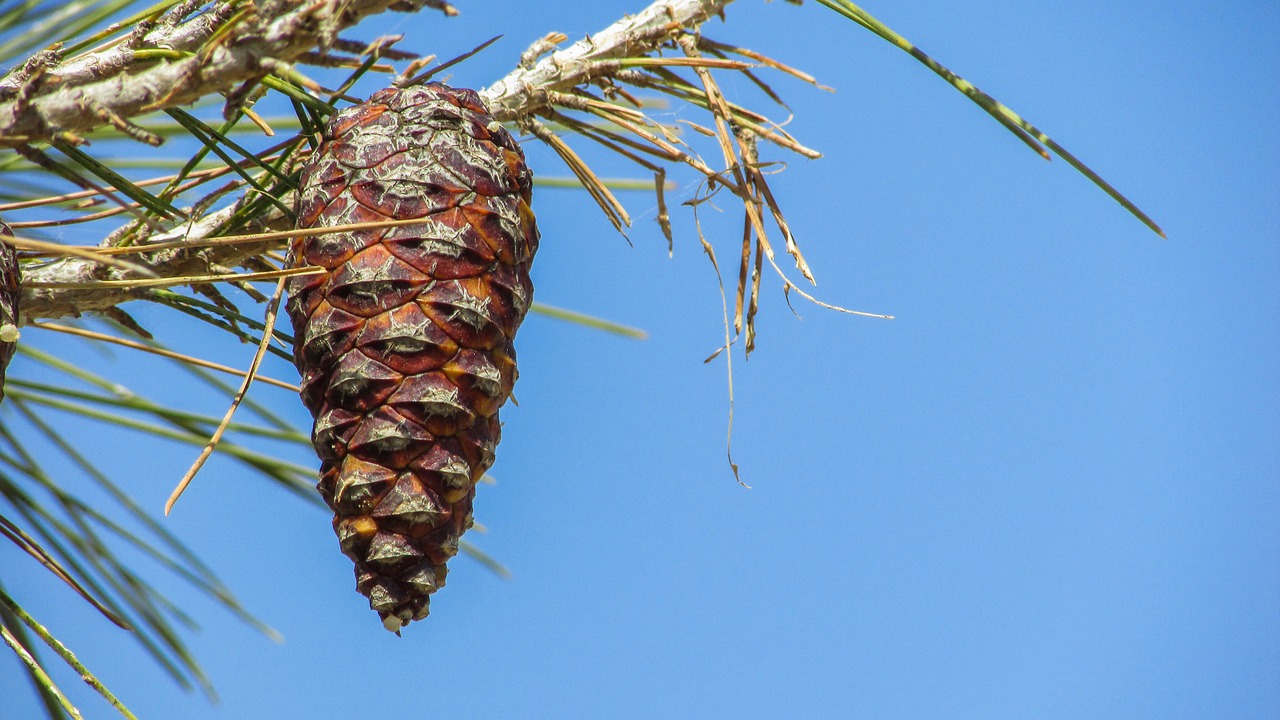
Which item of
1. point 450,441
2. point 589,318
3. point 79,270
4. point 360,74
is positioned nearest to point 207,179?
point 79,270

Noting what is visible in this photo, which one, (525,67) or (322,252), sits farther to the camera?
(525,67)

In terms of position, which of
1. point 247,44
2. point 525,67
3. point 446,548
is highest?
point 525,67

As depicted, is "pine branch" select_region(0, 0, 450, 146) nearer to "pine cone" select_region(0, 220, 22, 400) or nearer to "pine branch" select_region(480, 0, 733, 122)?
"pine cone" select_region(0, 220, 22, 400)

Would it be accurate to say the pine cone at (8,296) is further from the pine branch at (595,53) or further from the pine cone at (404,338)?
the pine branch at (595,53)

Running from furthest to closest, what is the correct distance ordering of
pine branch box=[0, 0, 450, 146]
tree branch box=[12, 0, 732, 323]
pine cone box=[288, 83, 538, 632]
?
tree branch box=[12, 0, 732, 323]
pine cone box=[288, 83, 538, 632]
pine branch box=[0, 0, 450, 146]

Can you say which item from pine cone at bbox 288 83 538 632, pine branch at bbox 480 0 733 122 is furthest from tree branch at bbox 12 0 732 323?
pine cone at bbox 288 83 538 632

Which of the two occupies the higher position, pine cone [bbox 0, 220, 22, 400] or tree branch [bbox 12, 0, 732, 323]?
tree branch [bbox 12, 0, 732, 323]

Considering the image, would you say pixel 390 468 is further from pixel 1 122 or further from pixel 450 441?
pixel 1 122

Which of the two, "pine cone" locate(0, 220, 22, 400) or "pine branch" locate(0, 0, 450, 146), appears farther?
"pine cone" locate(0, 220, 22, 400)
